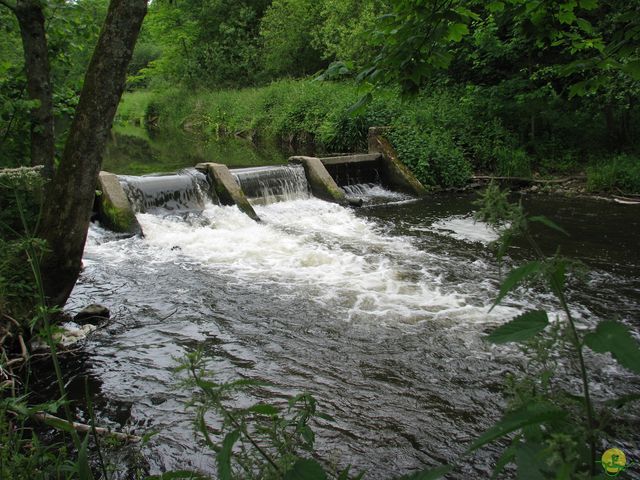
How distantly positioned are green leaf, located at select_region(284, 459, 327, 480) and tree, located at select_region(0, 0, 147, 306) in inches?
142

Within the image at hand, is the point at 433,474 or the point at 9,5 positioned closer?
the point at 433,474

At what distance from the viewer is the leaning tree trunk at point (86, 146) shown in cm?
414

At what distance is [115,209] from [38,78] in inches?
190

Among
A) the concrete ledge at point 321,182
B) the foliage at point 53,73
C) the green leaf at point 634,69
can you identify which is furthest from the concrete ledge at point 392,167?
the green leaf at point 634,69

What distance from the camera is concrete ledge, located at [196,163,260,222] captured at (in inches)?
440

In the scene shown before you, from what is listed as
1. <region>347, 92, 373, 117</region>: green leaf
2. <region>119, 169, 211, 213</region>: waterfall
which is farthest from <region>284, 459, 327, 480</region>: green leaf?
<region>119, 169, 211, 213</region>: waterfall

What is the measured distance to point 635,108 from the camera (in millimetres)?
13570

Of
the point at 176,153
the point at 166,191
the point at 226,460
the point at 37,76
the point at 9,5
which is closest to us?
the point at 226,460

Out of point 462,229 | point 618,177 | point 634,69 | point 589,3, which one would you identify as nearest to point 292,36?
point 618,177

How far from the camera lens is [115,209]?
9.77 meters

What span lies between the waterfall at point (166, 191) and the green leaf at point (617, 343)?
10.5 m

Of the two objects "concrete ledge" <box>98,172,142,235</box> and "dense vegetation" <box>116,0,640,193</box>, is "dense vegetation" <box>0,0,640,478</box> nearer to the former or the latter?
"dense vegetation" <box>116,0,640,193</box>

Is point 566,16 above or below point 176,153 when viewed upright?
above

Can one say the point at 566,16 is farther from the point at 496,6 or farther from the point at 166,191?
the point at 166,191
